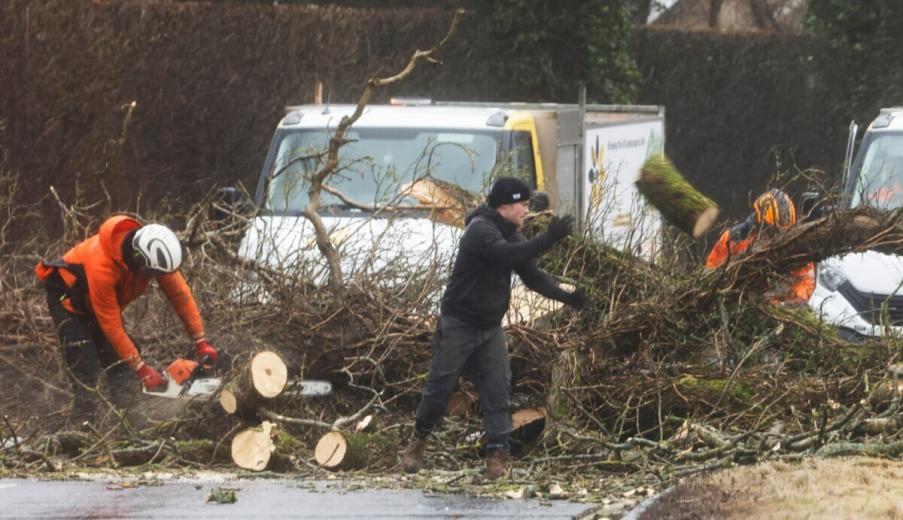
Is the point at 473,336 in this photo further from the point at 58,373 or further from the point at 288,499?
the point at 58,373

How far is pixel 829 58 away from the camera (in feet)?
80.8

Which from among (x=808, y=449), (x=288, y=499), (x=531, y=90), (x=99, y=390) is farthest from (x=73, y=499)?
(x=531, y=90)

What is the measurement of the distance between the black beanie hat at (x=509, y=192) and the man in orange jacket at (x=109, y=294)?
1.94 metres

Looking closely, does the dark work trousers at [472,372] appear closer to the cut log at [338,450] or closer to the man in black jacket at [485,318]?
the man in black jacket at [485,318]

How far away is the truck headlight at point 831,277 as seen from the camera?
1150cm

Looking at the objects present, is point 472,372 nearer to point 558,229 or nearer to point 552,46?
point 558,229

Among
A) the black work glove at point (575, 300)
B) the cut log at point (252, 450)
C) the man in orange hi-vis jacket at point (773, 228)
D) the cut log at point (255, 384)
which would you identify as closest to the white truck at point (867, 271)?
the man in orange hi-vis jacket at point (773, 228)

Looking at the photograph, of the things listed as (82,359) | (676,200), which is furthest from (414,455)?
(676,200)

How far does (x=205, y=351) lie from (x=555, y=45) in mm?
13594

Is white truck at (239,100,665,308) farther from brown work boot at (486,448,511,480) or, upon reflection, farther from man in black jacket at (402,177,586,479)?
brown work boot at (486,448,511,480)

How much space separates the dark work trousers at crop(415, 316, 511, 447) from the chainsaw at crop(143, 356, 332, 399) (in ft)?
3.58

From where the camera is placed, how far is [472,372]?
27.3ft

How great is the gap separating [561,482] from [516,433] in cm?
122

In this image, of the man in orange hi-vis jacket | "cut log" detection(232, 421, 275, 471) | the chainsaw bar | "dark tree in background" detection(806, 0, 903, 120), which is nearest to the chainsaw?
the chainsaw bar
